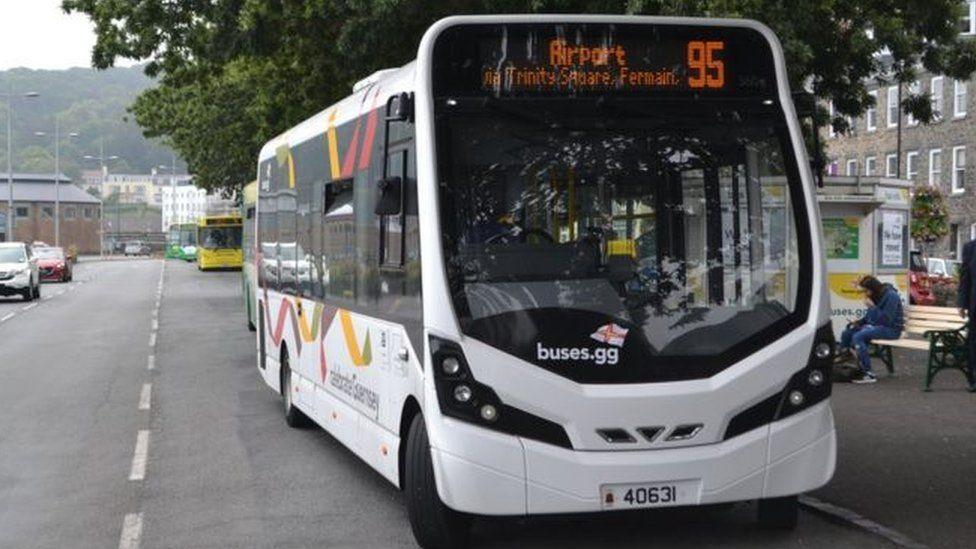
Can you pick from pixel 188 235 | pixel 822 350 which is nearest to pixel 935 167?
pixel 822 350

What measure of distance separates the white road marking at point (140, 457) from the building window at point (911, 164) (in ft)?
174

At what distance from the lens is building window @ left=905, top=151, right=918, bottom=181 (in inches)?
2378

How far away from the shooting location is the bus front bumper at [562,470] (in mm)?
6637

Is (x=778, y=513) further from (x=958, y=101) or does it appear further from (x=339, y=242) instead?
(x=958, y=101)

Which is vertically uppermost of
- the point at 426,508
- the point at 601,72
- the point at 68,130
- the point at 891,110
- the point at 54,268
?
the point at 68,130

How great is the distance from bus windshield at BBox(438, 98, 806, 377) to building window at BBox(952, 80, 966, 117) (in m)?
52.8

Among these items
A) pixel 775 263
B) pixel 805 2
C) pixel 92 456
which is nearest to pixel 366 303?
pixel 775 263

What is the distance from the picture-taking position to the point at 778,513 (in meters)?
7.54

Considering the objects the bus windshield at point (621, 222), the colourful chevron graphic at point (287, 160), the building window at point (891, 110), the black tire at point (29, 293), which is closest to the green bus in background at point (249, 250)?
the colourful chevron graphic at point (287, 160)

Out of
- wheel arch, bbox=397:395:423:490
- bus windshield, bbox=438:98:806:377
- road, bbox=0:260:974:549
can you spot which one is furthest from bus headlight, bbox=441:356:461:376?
road, bbox=0:260:974:549

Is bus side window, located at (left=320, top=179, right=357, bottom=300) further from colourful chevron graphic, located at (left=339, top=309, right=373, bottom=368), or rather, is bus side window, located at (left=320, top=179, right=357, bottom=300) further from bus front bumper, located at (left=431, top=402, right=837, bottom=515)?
bus front bumper, located at (left=431, top=402, right=837, bottom=515)

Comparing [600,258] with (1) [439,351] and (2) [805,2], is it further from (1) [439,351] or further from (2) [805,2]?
(2) [805,2]

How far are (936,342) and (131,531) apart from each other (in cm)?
993

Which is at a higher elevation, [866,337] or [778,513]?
[866,337]
